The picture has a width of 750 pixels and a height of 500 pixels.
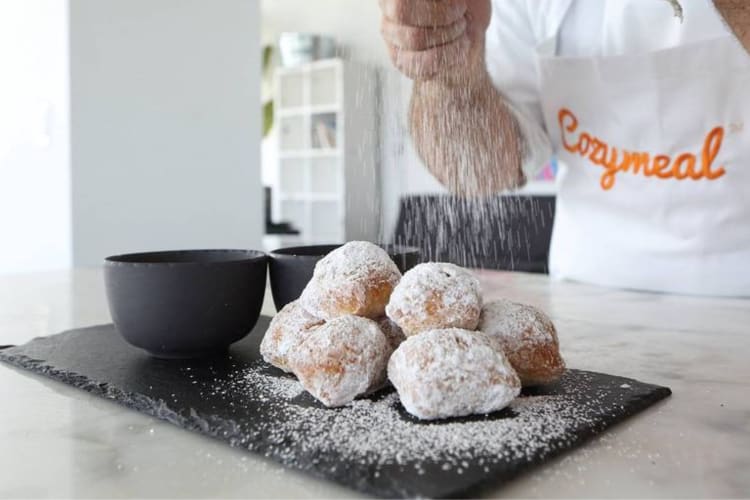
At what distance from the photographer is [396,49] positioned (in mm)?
856

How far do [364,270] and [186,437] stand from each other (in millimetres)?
174

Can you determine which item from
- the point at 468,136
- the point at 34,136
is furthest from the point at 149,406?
the point at 34,136

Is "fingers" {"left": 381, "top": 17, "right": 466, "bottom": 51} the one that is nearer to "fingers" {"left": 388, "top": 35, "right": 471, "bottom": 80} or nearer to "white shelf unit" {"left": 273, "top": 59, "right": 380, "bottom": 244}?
"fingers" {"left": 388, "top": 35, "right": 471, "bottom": 80}

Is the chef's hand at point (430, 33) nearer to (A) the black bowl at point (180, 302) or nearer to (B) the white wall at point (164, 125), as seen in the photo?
(A) the black bowl at point (180, 302)

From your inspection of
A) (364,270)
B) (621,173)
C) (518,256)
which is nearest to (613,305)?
(621,173)

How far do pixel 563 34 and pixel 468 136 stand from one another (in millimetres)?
274

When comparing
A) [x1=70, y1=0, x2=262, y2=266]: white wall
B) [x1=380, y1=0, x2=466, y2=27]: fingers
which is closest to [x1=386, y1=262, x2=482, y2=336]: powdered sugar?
[x1=380, y1=0, x2=466, y2=27]: fingers

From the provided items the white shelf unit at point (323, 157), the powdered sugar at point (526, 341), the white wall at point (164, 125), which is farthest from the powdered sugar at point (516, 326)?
the white shelf unit at point (323, 157)

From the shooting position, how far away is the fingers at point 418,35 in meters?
0.81

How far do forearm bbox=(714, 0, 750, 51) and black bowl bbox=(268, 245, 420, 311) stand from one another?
37 cm

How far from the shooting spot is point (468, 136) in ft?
4.07

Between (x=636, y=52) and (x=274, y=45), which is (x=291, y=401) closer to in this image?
(x=636, y=52)

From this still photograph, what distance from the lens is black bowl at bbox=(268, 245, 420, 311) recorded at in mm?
650

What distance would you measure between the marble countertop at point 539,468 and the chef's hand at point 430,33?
1.26 ft
